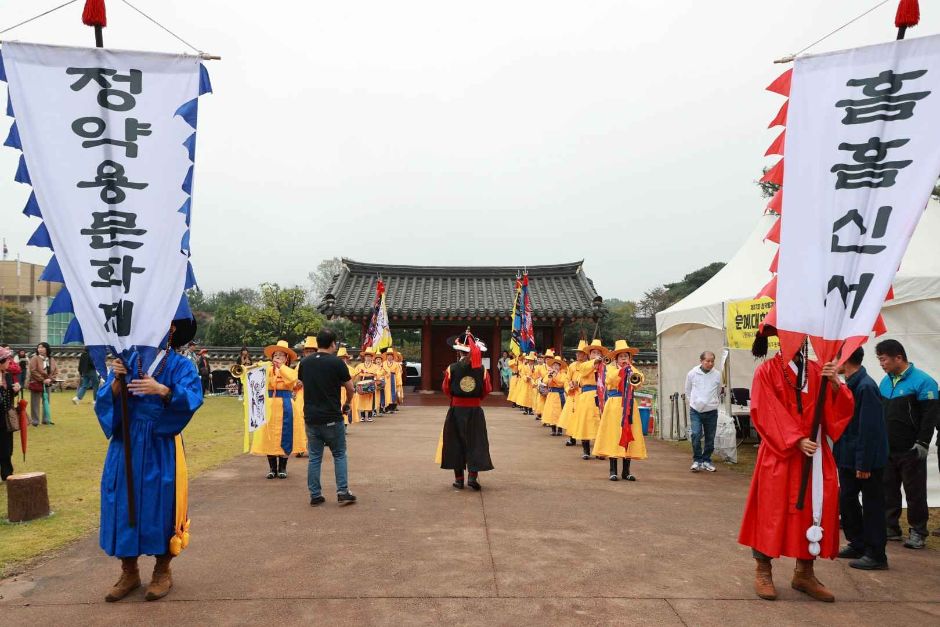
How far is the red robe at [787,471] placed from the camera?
421cm

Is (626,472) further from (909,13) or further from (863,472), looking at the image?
(909,13)

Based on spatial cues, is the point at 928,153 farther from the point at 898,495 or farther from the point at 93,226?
the point at 93,226

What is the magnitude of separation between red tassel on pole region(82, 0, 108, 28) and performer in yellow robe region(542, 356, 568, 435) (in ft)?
37.4

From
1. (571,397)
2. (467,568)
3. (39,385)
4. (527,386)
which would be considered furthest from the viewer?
(527,386)

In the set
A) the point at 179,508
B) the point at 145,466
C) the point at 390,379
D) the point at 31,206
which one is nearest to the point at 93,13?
the point at 31,206

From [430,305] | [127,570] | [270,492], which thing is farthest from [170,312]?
[430,305]

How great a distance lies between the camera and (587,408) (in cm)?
1116

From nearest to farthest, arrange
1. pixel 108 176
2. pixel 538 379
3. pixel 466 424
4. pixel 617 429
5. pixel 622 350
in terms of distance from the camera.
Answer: pixel 108 176 → pixel 466 424 → pixel 617 429 → pixel 622 350 → pixel 538 379

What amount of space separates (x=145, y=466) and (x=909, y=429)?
20.1 ft

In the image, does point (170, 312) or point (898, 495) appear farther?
point (898, 495)

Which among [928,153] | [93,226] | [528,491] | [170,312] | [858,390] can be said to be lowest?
[528,491]

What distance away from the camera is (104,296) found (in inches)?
164

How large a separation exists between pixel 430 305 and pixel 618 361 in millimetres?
16230

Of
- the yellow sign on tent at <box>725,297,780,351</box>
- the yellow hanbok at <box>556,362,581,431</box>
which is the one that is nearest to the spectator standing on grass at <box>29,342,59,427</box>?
the yellow hanbok at <box>556,362,581,431</box>
